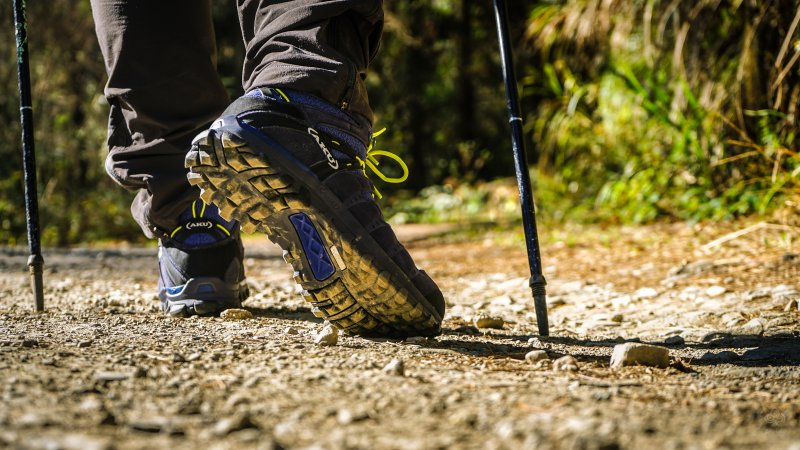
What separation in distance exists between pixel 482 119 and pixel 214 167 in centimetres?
893

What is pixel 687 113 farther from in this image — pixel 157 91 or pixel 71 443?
pixel 71 443

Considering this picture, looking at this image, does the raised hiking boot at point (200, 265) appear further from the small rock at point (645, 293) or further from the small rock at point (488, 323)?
the small rock at point (645, 293)

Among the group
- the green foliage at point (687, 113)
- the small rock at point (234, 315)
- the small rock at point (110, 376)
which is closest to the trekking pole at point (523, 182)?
the small rock at point (234, 315)

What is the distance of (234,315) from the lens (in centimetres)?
177

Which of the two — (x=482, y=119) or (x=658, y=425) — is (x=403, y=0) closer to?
(x=482, y=119)

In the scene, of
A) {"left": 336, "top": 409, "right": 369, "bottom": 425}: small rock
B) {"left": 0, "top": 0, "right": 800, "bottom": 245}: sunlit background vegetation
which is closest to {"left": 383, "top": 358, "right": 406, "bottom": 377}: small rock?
{"left": 336, "top": 409, "right": 369, "bottom": 425}: small rock

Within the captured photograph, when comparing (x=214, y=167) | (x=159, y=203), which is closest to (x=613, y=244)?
(x=159, y=203)

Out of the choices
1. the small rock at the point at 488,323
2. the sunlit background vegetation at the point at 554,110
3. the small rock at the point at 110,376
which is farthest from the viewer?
the sunlit background vegetation at the point at 554,110

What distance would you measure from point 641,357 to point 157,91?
3.91ft

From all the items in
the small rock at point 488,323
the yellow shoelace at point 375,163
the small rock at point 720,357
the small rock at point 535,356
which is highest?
the yellow shoelace at point 375,163

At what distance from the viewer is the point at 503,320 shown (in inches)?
77.6

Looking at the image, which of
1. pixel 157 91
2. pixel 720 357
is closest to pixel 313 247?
pixel 157 91

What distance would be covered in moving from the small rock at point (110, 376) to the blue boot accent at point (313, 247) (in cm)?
41

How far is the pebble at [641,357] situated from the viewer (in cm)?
134
